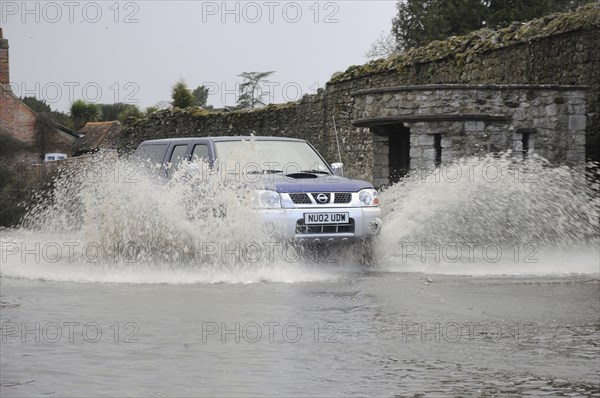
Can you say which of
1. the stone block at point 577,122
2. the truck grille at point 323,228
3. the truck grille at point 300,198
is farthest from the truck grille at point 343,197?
the stone block at point 577,122

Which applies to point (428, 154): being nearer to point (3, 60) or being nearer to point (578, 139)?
point (578, 139)

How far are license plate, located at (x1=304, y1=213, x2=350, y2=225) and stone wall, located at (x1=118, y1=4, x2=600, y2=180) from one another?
5.36m

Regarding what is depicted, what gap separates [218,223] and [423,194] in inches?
172

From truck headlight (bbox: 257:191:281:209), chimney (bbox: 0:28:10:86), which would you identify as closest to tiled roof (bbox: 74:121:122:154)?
chimney (bbox: 0:28:10:86)

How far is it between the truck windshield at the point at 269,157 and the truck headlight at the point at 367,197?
3.22ft

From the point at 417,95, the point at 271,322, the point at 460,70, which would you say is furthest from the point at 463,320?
the point at 460,70

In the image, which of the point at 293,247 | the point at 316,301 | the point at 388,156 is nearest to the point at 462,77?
the point at 388,156

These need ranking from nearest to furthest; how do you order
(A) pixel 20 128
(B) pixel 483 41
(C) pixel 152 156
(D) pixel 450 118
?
(C) pixel 152 156
(D) pixel 450 118
(B) pixel 483 41
(A) pixel 20 128

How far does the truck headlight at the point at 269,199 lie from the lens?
13594mm

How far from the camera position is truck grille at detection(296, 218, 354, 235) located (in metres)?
13.6

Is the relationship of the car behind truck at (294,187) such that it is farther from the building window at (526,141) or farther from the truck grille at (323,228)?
the building window at (526,141)

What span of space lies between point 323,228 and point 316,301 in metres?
2.76

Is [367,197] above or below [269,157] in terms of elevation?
below

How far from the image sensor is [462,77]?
2398 centimetres
